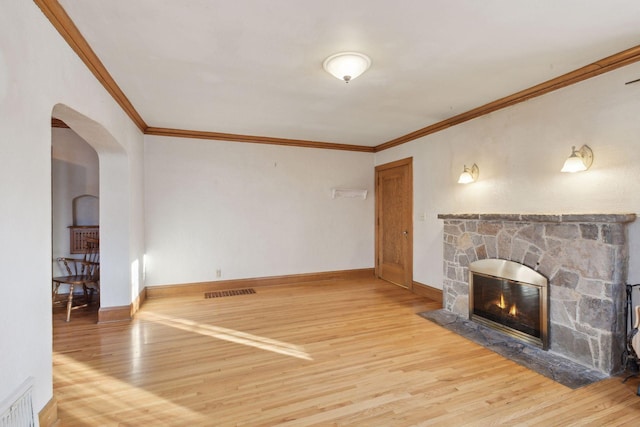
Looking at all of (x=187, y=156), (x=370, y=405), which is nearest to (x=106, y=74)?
(x=187, y=156)

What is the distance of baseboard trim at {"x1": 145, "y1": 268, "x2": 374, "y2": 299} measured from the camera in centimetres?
479

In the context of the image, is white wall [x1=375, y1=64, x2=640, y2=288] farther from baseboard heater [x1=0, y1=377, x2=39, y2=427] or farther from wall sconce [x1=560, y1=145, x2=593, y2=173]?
baseboard heater [x1=0, y1=377, x2=39, y2=427]

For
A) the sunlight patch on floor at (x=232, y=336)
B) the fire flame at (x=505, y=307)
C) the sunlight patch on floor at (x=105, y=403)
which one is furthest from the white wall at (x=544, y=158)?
the sunlight patch on floor at (x=105, y=403)

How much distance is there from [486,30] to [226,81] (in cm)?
224

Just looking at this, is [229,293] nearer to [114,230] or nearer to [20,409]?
[114,230]

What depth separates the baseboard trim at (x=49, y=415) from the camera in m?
1.82

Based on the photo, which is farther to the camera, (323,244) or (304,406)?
(323,244)

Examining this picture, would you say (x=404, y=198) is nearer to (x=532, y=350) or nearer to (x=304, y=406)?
(x=532, y=350)

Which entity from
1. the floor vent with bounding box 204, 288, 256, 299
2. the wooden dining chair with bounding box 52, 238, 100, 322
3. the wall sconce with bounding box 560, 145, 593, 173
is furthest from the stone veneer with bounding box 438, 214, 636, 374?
the wooden dining chair with bounding box 52, 238, 100, 322

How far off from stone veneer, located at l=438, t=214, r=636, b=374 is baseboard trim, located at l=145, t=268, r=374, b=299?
112 inches

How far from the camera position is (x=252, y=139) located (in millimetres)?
5215

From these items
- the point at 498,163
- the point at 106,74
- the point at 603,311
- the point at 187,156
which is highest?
the point at 106,74

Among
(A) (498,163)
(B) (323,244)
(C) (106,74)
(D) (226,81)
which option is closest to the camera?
(C) (106,74)

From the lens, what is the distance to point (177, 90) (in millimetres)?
3238
